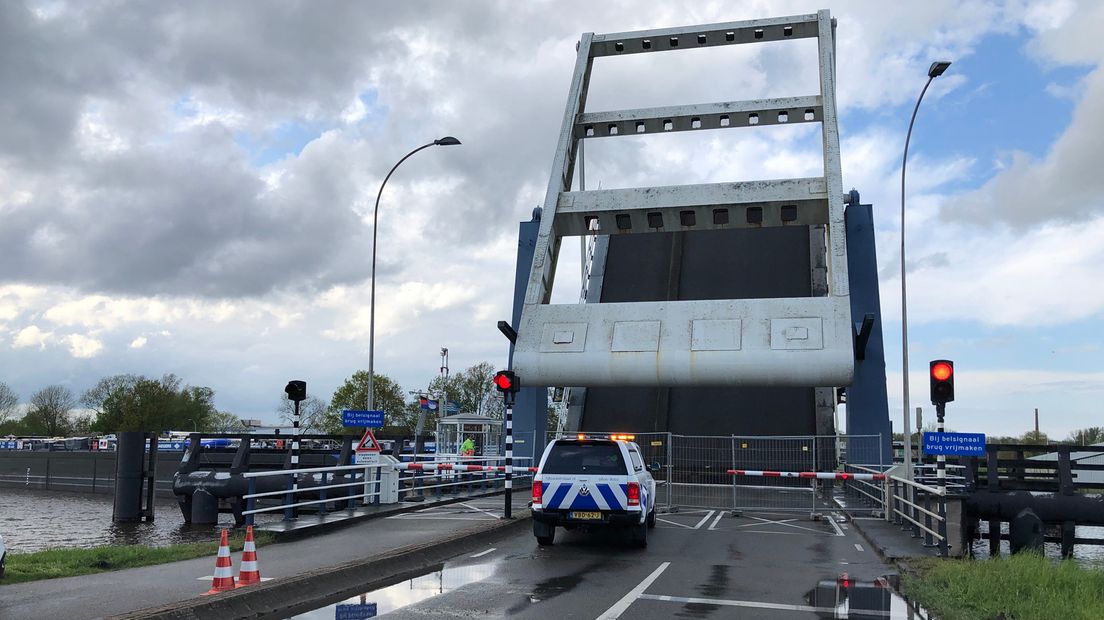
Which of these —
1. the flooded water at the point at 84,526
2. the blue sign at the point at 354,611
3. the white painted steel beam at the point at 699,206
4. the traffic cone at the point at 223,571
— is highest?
the white painted steel beam at the point at 699,206

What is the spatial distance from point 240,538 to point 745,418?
61.2 ft

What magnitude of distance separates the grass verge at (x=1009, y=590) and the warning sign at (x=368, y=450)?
11506 millimetres

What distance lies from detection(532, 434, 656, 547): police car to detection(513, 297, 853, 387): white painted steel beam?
888 cm

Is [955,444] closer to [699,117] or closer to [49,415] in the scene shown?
[699,117]

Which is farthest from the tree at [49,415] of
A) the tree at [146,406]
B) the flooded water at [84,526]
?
the flooded water at [84,526]

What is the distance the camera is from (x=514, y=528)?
55.6ft

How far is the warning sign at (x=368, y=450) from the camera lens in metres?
19.5

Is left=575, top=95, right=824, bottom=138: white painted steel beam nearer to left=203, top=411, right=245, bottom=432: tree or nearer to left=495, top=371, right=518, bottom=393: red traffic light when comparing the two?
left=495, top=371, right=518, bottom=393: red traffic light

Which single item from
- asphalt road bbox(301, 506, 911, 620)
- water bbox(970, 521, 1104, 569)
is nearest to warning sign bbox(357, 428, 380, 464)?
asphalt road bbox(301, 506, 911, 620)

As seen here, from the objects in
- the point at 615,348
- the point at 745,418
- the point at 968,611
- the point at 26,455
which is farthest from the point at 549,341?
the point at 26,455

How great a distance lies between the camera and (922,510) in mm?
14508

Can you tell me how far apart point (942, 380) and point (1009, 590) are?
475 centimetres

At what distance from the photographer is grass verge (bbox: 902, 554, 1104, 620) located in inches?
330

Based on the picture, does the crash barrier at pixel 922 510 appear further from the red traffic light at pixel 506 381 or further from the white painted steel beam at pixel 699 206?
the white painted steel beam at pixel 699 206
